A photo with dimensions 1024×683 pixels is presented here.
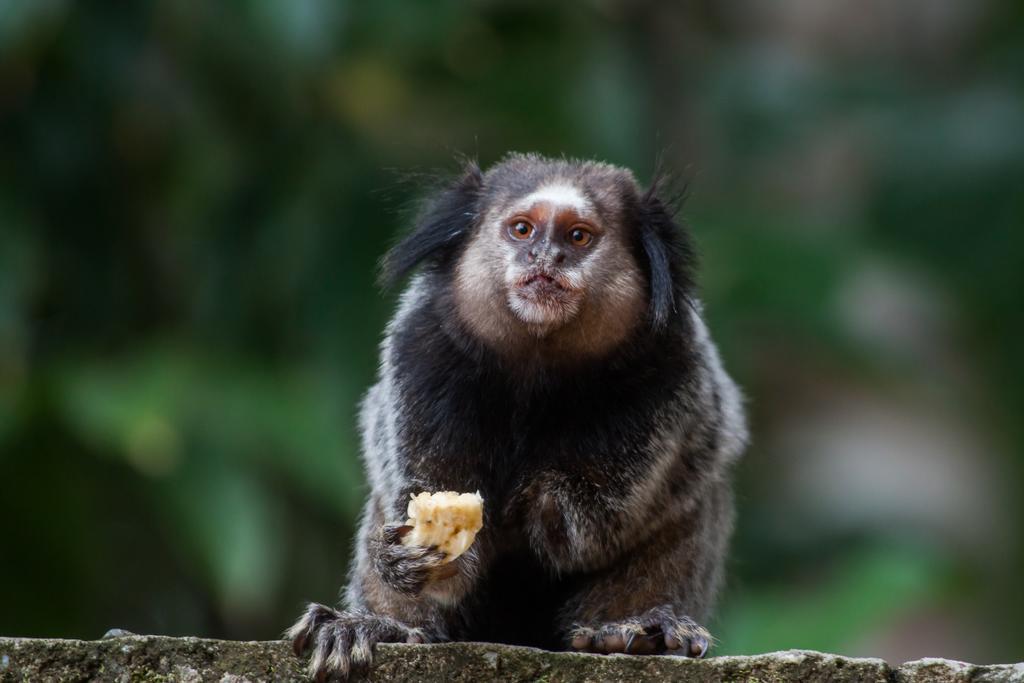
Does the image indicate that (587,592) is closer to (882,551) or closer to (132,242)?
(882,551)

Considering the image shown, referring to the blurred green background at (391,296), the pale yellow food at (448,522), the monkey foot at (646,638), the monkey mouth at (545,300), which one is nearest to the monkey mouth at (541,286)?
the monkey mouth at (545,300)

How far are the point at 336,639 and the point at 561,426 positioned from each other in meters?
1.00

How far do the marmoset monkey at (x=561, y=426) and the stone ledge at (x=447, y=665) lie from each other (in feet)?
2.25

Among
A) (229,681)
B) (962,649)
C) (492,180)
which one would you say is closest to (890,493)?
(962,649)

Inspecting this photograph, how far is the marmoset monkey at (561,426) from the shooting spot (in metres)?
4.16

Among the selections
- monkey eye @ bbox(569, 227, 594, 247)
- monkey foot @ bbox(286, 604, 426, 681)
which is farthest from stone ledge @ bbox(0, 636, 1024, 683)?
monkey eye @ bbox(569, 227, 594, 247)

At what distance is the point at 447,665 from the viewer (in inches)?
130

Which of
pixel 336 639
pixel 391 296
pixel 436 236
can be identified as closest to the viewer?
pixel 336 639

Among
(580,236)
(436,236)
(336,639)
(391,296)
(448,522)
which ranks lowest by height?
(336,639)

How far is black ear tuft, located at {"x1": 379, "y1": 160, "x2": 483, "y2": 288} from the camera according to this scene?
14.9 ft

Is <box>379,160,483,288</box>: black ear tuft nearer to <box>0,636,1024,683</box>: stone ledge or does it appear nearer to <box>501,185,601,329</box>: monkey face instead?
<box>501,185,601,329</box>: monkey face

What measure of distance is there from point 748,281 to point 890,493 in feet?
5.20

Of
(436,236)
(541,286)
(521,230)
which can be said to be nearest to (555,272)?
(541,286)

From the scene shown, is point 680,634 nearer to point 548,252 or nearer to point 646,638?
point 646,638
